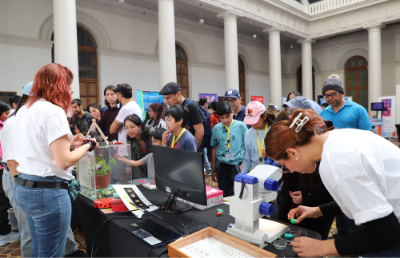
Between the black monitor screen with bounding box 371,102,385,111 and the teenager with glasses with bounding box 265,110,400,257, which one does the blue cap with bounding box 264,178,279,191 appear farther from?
the black monitor screen with bounding box 371,102,385,111

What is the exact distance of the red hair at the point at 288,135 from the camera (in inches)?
42.3

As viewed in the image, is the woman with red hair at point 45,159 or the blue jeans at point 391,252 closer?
the blue jeans at point 391,252

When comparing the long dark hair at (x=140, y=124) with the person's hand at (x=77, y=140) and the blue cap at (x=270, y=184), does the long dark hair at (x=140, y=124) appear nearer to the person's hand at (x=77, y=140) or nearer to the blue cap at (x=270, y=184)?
the person's hand at (x=77, y=140)

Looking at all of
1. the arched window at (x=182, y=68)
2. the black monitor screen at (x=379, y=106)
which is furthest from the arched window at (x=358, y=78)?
the arched window at (x=182, y=68)

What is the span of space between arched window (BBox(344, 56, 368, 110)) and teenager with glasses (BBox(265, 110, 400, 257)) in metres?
15.0

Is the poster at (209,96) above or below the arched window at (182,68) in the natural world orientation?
Result: below

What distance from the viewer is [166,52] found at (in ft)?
24.2

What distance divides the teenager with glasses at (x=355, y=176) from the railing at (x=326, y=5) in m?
13.7

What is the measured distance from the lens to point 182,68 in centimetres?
1116

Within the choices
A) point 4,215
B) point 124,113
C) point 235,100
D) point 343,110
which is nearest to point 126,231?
point 124,113

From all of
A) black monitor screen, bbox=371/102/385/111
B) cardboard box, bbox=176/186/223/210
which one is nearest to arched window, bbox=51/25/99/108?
cardboard box, bbox=176/186/223/210

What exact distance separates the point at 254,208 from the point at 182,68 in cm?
1037

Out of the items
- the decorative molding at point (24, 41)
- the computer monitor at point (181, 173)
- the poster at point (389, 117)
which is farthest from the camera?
the poster at point (389, 117)

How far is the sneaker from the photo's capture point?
2.82 meters
